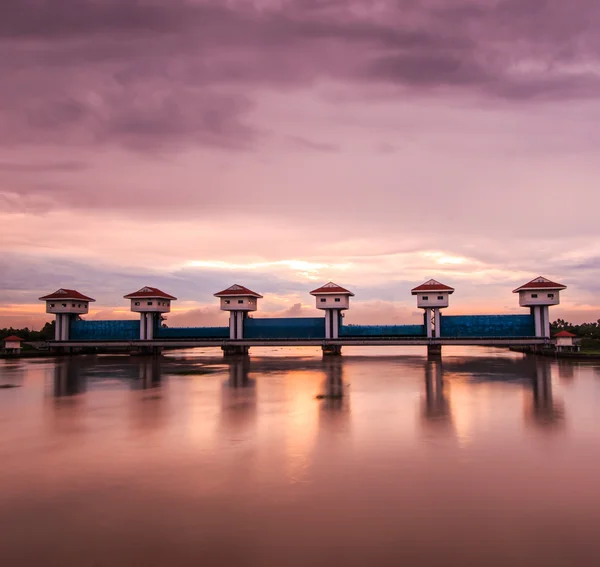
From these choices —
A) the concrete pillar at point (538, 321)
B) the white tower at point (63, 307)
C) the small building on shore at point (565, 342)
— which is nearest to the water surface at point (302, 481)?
the small building on shore at point (565, 342)

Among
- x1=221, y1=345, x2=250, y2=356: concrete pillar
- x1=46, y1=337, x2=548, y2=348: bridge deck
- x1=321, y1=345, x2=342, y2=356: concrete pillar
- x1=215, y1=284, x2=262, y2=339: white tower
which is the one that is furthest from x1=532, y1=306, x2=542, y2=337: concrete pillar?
x1=221, y1=345, x2=250, y2=356: concrete pillar

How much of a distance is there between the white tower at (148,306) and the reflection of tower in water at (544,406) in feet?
136

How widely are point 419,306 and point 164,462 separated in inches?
1581

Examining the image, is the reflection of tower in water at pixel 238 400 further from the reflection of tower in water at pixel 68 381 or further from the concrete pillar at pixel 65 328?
the concrete pillar at pixel 65 328

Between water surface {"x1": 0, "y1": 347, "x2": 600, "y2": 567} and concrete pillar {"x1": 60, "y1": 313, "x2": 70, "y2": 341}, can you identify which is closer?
water surface {"x1": 0, "y1": 347, "x2": 600, "y2": 567}

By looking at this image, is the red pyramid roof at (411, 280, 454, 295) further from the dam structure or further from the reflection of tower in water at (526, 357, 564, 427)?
the reflection of tower in water at (526, 357, 564, 427)

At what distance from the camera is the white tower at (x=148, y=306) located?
54594mm

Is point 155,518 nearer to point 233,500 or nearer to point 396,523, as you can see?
point 233,500

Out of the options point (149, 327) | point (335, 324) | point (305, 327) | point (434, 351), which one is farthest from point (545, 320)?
point (149, 327)

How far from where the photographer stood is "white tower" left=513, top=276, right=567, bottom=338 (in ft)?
151

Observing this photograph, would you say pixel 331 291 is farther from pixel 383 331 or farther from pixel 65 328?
pixel 65 328

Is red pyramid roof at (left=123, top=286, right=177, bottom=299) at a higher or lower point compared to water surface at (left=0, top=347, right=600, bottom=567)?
higher

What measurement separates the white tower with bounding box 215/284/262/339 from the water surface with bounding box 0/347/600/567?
1217 inches

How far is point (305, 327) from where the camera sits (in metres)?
52.1
